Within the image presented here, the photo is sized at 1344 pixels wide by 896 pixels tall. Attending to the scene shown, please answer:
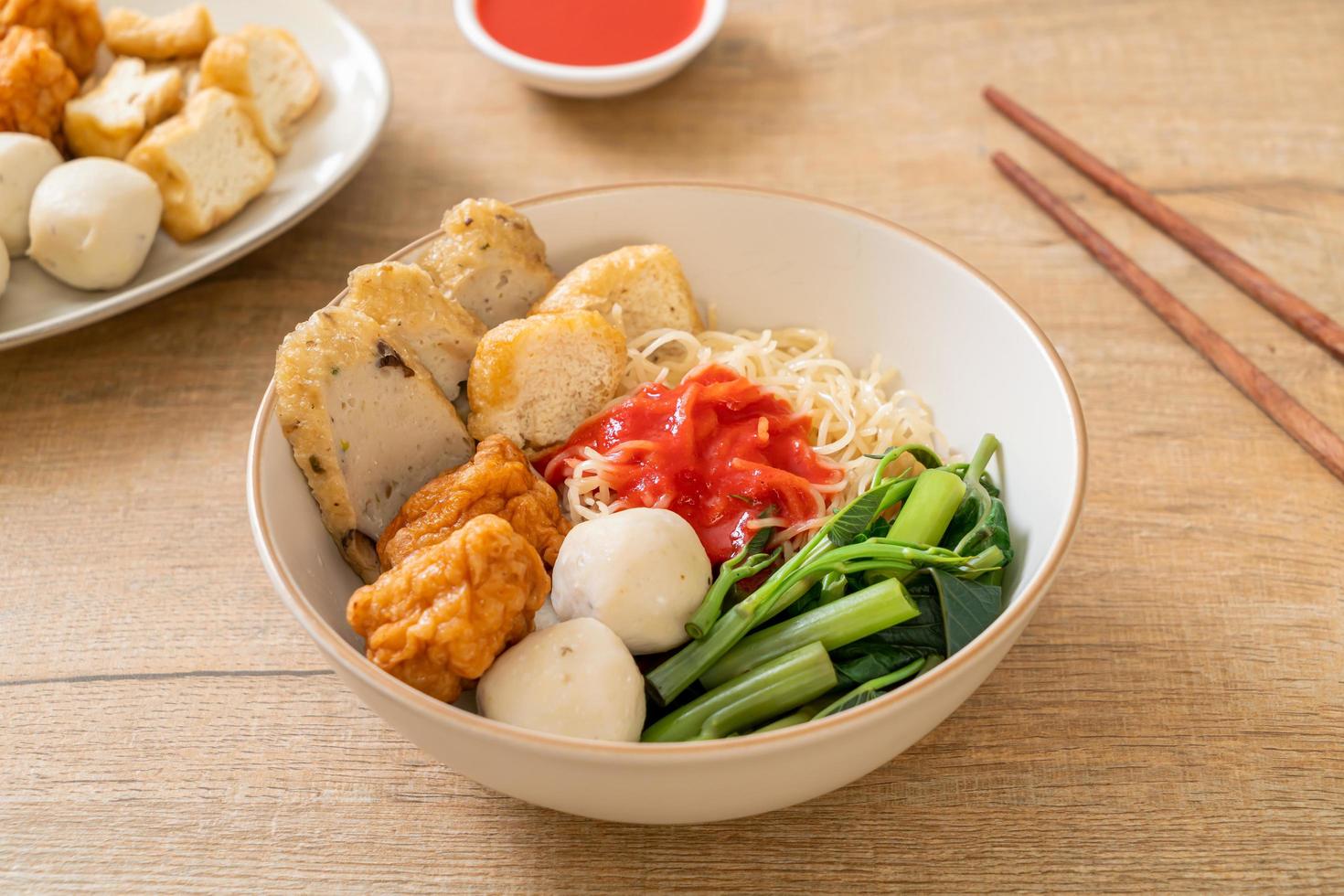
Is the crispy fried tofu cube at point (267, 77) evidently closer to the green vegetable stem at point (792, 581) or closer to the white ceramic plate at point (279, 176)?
the white ceramic plate at point (279, 176)

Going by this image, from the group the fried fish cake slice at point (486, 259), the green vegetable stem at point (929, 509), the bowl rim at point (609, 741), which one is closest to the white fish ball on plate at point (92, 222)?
the fried fish cake slice at point (486, 259)

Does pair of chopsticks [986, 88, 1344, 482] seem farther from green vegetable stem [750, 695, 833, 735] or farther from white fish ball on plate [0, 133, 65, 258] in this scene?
white fish ball on plate [0, 133, 65, 258]

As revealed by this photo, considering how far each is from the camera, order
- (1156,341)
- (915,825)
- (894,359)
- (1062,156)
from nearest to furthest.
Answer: (915,825) < (894,359) < (1156,341) < (1062,156)

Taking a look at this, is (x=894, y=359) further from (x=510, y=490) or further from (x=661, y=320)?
(x=510, y=490)

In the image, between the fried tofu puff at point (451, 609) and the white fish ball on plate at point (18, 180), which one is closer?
the fried tofu puff at point (451, 609)

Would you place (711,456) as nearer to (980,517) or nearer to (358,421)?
(980,517)

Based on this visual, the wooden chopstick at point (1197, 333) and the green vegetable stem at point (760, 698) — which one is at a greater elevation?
the green vegetable stem at point (760, 698)

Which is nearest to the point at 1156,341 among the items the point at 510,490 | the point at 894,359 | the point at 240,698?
the point at 894,359
